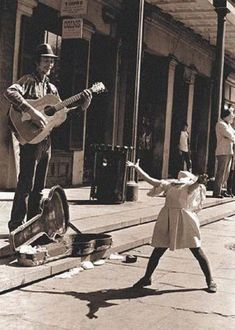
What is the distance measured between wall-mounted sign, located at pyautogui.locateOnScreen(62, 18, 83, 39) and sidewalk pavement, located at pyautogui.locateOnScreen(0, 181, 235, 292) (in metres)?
3.13

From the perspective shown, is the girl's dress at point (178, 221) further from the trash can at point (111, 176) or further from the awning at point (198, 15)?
the awning at point (198, 15)

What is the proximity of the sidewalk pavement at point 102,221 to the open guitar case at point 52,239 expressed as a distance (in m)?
0.11

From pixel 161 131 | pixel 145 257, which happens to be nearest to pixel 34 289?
pixel 145 257

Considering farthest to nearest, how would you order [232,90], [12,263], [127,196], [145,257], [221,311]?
[232,90] < [127,196] < [145,257] < [12,263] < [221,311]

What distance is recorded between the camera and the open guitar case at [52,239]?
5605mm

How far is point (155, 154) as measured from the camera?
18266 millimetres

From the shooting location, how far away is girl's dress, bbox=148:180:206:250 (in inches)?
209

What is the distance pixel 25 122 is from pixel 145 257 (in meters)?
2.22

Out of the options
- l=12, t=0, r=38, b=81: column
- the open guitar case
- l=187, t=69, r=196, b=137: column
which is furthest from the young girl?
l=187, t=69, r=196, b=137: column

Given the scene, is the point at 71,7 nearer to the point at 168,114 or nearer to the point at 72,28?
the point at 72,28

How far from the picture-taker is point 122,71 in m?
15.2

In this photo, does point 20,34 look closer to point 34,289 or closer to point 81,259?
point 81,259

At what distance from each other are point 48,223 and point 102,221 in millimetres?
2110

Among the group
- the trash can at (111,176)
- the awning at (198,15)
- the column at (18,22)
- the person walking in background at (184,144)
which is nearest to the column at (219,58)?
the awning at (198,15)
